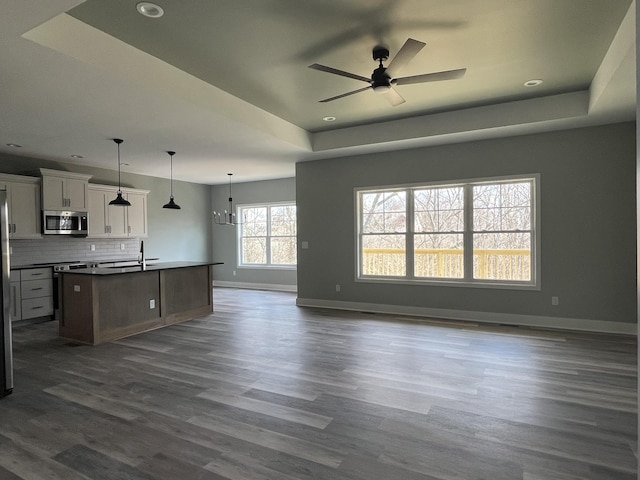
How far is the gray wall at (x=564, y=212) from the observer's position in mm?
4691

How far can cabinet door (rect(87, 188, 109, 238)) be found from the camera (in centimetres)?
667

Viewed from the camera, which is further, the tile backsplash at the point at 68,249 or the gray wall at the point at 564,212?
the tile backsplash at the point at 68,249

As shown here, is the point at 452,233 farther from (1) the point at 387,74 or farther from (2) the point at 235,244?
(2) the point at 235,244

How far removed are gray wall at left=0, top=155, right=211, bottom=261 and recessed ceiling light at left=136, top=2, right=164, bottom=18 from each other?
4998mm

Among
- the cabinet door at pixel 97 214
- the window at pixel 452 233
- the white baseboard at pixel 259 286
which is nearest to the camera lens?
the window at pixel 452 233

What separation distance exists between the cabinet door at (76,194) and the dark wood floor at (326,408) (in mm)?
2569

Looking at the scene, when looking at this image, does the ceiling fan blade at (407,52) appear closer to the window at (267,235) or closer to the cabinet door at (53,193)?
the cabinet door at (53,193)

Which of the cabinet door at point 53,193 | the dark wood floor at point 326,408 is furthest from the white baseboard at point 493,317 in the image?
the cabinet door at point 53,193

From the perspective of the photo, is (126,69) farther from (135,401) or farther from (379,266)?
(379,266)

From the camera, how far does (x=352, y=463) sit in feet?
6.75

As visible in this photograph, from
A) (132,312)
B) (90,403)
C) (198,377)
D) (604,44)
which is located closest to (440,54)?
(604,44)

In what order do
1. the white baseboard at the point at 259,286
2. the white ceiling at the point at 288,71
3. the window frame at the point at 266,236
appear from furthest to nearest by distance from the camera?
the window frame at the point at 266,236 → the white baseboard at the point at 259,286 → the white ceiling at the point at 288,71

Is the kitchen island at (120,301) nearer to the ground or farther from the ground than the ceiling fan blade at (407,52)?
nearer to the ground

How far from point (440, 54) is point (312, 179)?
3.57 meters
